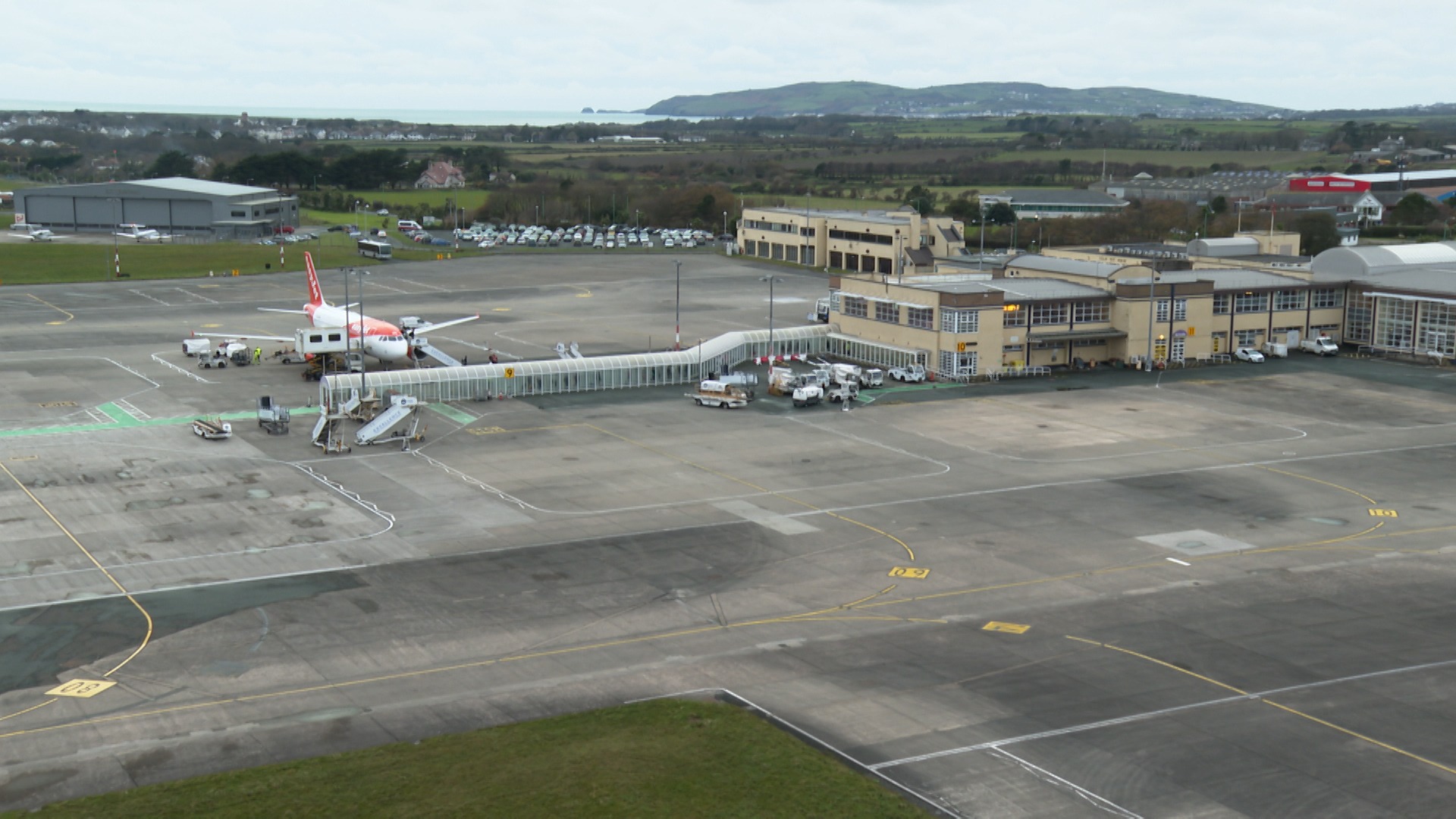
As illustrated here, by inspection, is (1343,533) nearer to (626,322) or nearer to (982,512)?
(982,512)

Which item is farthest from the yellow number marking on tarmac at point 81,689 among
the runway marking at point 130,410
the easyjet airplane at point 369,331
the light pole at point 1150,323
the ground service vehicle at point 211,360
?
the light pole at point 1150,323

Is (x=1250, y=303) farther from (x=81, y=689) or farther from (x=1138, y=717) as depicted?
(x=81, y=689)

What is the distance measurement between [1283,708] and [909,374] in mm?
64585

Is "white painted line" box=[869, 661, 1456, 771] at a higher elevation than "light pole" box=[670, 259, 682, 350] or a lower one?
lower

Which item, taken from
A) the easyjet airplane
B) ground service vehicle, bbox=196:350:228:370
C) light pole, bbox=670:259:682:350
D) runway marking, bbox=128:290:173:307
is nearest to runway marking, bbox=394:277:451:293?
light pole, bbox=670:259:682:350

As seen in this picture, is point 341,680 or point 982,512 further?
point 982,512

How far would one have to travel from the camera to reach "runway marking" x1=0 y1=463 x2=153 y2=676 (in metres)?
48.6

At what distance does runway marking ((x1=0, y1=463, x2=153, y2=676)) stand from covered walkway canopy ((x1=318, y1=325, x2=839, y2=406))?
808 inches

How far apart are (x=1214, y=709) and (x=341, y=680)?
29624 mm

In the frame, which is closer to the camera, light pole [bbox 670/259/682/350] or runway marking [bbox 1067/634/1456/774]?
runway marking [bbox 1067/634/1456/774]

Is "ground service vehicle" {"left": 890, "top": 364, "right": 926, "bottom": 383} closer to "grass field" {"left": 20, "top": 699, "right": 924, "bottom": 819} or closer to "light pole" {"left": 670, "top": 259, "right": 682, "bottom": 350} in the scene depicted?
"light pole" {"left": 670, "top": 259, "right": 682, "bottom": 350}

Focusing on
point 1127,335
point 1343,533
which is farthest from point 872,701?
point 1127,335

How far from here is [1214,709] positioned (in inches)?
1758

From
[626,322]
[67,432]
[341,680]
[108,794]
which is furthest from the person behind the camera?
[626,322]
